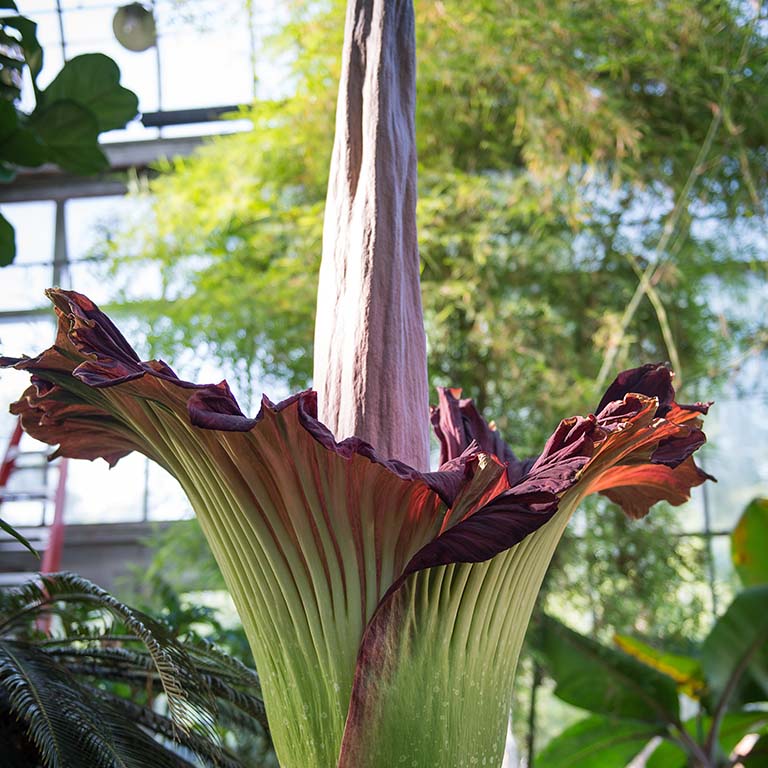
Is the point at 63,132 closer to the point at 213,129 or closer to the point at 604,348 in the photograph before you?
the point at 604,348

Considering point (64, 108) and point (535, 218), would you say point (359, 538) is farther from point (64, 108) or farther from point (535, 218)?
point (535, 218)

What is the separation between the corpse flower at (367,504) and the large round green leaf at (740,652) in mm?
1870

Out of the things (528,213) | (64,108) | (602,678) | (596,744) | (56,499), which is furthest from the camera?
(528,213)

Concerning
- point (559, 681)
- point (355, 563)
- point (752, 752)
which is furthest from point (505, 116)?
point (355, 563)

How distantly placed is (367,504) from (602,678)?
1.95 meters

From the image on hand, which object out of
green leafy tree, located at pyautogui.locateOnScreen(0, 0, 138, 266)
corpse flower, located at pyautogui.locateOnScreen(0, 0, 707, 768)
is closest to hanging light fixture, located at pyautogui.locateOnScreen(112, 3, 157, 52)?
green leafy tree, located at pyautogui.locateOnScreen(0, 0, 138, 266)

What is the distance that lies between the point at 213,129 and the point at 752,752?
4.06 m

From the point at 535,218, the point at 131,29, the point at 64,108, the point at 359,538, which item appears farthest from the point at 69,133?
the point at 535,218

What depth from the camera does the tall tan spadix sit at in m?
0.58

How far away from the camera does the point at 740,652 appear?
227 cm

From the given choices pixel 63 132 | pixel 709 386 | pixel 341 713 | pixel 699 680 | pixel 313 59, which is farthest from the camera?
pixel 709 386

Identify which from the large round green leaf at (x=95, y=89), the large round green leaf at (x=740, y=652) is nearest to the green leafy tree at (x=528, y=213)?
the large round green leaf at (x=740, y=652)

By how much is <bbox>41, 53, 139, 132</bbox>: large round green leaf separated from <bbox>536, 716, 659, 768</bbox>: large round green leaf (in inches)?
77.6

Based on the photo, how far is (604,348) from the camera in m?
3.07
